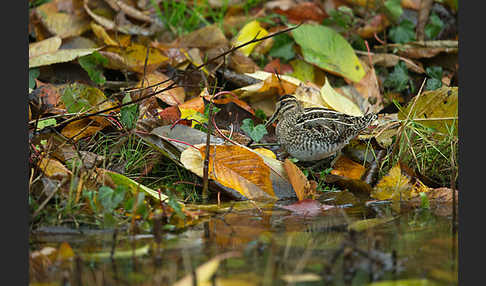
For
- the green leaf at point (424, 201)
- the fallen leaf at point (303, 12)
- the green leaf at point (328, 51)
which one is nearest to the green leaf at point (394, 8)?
the fallen leaf at point (303, 12)

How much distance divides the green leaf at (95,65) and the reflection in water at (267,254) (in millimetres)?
2861

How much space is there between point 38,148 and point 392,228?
2.83 metres

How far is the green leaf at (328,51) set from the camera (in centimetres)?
731

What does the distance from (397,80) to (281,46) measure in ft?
4.74

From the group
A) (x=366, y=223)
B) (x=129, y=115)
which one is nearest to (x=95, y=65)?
(x=129, y=115)

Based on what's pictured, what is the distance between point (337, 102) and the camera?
6766 millimetres

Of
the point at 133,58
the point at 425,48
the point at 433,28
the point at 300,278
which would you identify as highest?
the point at 433,28

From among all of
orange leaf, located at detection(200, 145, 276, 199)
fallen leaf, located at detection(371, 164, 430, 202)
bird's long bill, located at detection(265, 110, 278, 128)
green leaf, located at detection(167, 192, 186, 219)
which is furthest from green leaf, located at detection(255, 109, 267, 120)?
green leaf, located at detection(167, 192, 186, 219)

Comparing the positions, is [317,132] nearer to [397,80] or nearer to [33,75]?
[397,80]

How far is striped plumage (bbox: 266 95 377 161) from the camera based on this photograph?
579 cm

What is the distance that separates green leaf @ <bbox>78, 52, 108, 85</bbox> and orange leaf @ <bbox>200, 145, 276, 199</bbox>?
202 cm

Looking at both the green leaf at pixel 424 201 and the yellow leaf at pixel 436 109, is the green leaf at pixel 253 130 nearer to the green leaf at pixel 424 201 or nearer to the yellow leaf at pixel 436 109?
the yellow leaf at pixel 436 109

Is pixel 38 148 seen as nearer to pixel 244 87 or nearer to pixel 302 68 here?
pixel 244 87

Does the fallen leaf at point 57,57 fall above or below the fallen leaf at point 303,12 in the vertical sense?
below
